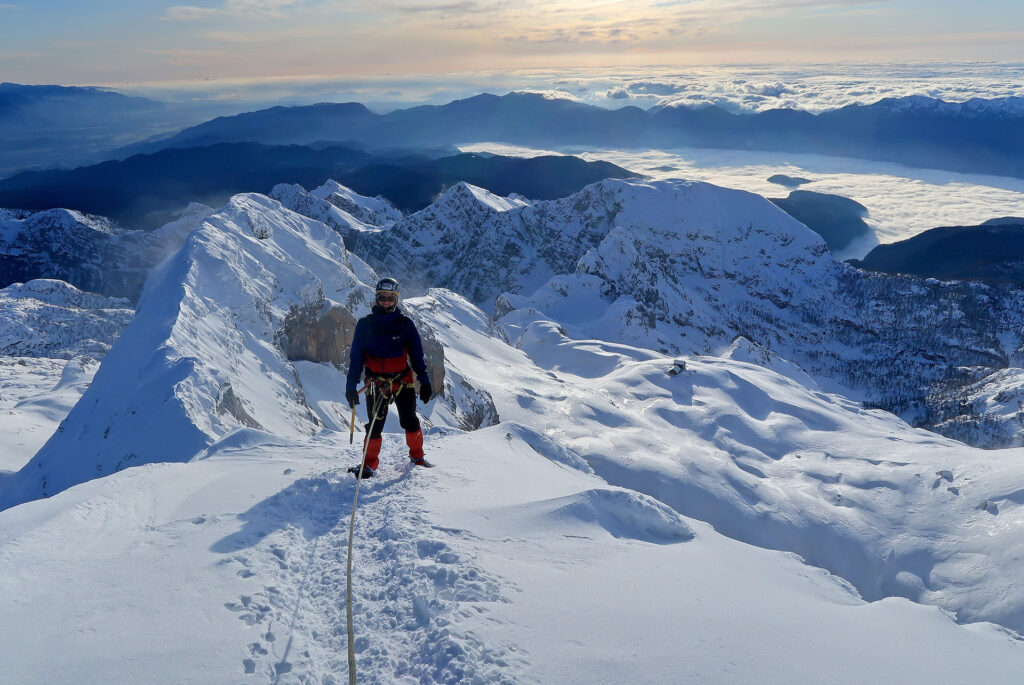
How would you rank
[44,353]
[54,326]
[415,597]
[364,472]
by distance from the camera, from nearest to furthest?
[415,597] → [364,472] → [44,353] → [54,326]

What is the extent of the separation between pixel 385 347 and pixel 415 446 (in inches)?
84.5

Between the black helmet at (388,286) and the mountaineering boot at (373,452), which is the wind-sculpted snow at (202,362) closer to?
the mountaineering boot at (373,452)

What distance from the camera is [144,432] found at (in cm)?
1831

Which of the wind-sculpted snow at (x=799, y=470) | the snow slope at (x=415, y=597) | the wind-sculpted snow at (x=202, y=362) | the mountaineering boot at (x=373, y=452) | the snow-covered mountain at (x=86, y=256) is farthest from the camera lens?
the snow-covered mountain at (x=86, y=256)

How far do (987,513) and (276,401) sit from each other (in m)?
43.8

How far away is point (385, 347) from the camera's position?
39.3ft

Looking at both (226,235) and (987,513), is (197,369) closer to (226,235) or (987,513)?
(226,235)

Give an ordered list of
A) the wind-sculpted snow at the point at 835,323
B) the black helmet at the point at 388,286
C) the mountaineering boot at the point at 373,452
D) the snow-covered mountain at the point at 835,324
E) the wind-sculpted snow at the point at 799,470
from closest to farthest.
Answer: the mountaineering boot at the point at 373,452, the black helmet at the point at 388,286, the wind-sculpted snow at the point at 799,470, the snow-covered mountain at the point at 835,324, the wind-sculpted snow at the point at 835,323

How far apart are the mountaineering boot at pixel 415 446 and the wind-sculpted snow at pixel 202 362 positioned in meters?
8.05

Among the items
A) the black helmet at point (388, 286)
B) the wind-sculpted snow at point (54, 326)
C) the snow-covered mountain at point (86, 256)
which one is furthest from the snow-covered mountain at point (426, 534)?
the snow-covered mountain at point (86, 256)

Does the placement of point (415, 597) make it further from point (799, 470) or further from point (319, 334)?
point (799, 470)

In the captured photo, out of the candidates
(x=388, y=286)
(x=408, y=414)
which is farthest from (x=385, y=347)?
(x=408, y=414)

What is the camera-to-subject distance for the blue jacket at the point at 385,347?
39.1 ft

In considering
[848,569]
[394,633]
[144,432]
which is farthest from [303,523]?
[848,569]
